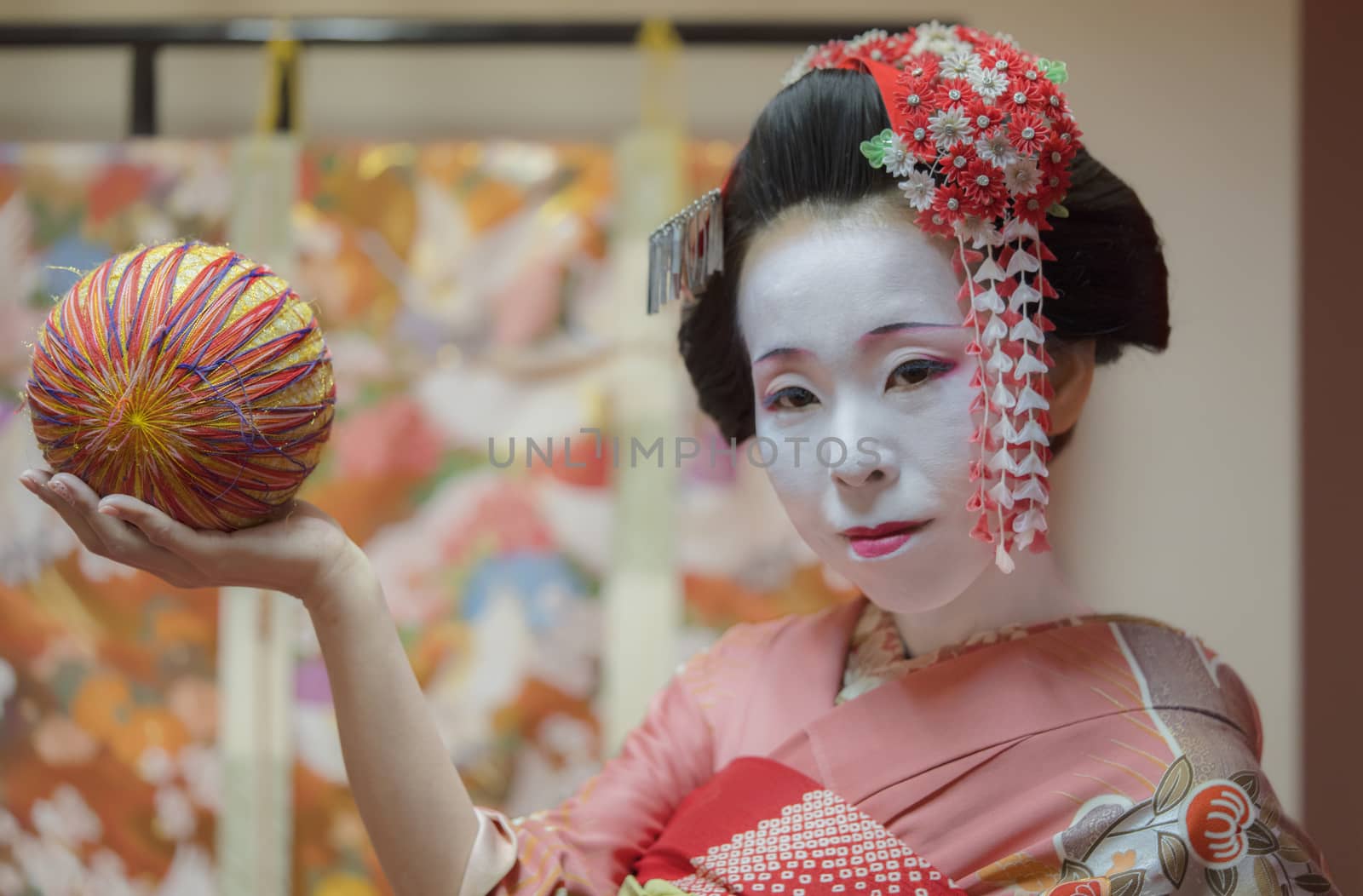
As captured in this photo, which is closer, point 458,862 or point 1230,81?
point 458,862

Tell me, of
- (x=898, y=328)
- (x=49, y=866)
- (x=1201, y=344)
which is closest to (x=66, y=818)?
(x=49, y=866)

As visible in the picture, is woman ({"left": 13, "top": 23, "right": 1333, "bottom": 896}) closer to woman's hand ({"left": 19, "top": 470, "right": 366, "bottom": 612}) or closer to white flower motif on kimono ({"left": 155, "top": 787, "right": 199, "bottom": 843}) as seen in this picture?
woman's hand ({"left": 19, "top": 470, "right": 366, "bottom": 612})

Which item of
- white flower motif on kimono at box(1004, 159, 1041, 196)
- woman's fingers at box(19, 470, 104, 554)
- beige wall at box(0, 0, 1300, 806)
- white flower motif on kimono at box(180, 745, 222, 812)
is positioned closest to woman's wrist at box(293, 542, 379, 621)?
woman's fingers at box(19, 470, 104, 554)

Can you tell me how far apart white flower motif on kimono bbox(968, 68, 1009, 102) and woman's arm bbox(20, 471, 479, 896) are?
56 cm

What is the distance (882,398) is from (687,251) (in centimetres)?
23

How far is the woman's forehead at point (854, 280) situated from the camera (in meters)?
0.76

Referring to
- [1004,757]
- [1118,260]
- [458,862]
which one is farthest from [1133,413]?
[458,862]

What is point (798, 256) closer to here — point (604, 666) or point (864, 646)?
point (864, 646)

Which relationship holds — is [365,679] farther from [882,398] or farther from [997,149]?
[997,149]

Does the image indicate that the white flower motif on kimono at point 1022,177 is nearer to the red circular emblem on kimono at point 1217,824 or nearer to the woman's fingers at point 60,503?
the red circular emblem on kimono at point 1217,824

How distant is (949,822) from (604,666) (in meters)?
0.76

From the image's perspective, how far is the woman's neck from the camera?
86 cm

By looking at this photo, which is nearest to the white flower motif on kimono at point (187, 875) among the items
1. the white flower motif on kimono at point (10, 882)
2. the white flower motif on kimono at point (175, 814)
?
the white flower motif on kimono at point (175, 814)

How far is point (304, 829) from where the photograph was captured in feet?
4.80
